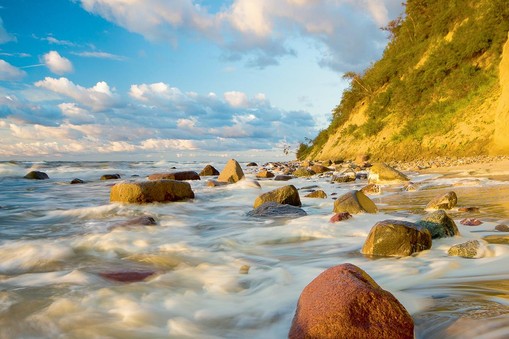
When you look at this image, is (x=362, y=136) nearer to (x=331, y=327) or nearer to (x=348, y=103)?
(x=348, y=103)

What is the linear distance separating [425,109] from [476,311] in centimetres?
1941

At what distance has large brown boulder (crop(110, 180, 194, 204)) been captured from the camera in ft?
26.7

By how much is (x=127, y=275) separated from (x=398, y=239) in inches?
92.8

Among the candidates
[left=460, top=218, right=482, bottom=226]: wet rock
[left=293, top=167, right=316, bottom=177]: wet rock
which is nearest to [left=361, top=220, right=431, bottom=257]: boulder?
[left=460, top=218, right=482, bottom=226]: wet rock

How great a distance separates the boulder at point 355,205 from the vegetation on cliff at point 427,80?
11226mm

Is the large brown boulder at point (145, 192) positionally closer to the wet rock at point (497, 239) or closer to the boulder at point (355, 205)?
the boulder at point (355, 205)

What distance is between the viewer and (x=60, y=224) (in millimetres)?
6230

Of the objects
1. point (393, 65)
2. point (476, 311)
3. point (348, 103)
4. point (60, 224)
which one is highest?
point (393, 65)

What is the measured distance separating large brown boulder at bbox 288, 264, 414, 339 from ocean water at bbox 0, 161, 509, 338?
0.18 m

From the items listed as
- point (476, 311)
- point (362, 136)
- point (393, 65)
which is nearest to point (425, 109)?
point (362, 136)

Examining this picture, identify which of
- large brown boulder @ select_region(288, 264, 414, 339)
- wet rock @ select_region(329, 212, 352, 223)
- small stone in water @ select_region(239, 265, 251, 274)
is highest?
large brown boulder @ select_region(288, 264, 414, 339)

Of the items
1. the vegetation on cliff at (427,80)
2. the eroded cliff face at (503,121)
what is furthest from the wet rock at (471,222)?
the vegetation on cliff at (427,80)

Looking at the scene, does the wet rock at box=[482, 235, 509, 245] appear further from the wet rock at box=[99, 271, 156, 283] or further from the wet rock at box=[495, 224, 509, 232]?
the wet rock at box=[99, 271, 156, 283]

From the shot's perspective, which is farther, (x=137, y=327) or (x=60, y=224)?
(x=60, y=224)
